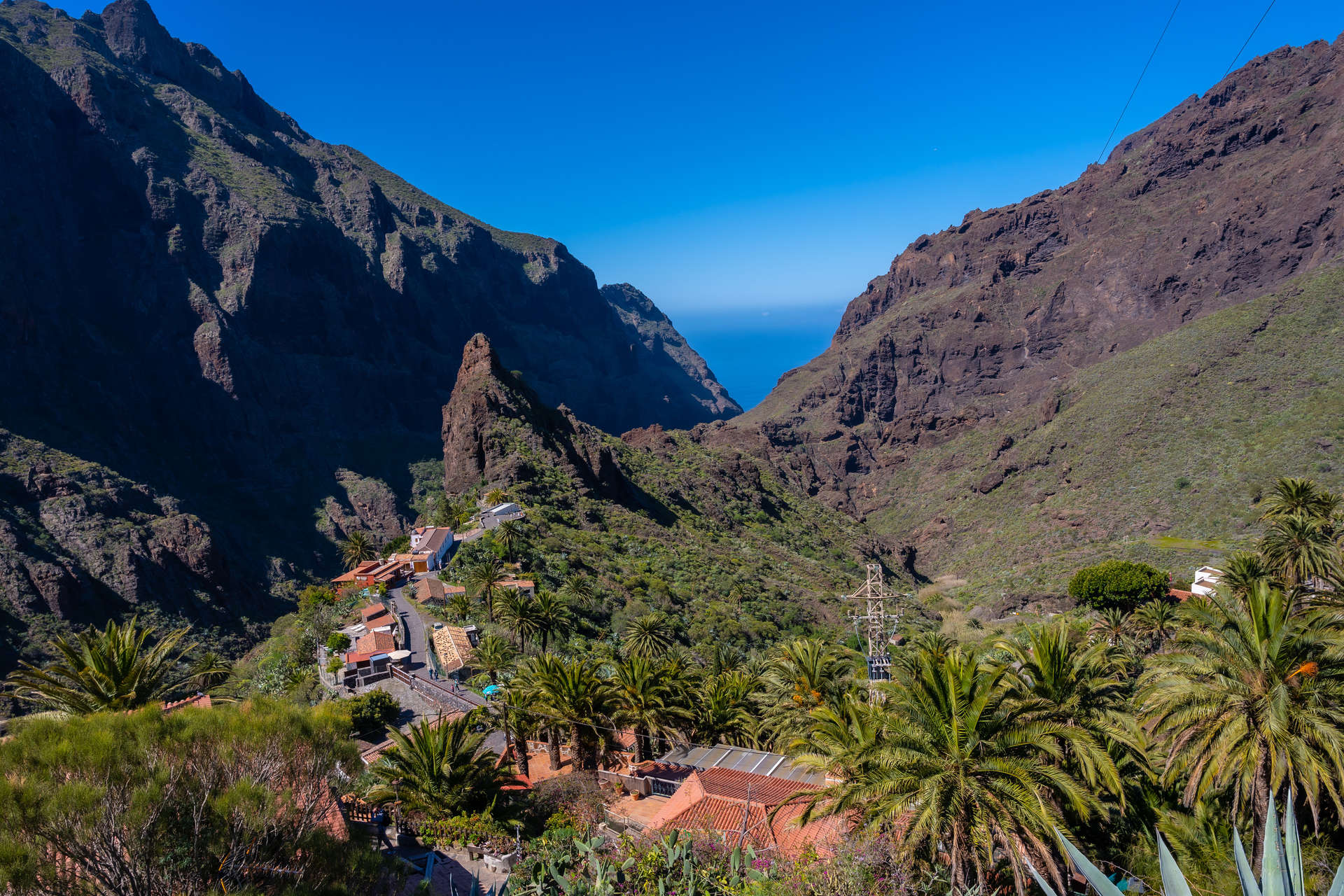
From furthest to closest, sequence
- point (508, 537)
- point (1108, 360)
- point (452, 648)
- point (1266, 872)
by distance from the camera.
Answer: point (1108, 360), point (508, 537), point (452, 648), point (1266, 872)

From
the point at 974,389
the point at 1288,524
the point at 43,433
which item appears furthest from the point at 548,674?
the point at 974,389

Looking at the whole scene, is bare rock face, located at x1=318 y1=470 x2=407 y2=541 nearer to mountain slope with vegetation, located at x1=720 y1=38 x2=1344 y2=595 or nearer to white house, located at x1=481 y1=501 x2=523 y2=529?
mountain slope with vegetation, located at x1=720 y1=38 x2=1344 y2=595

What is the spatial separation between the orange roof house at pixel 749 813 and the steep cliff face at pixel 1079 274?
106106 millimetres

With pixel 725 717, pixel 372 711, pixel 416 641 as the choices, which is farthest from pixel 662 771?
pixel 416 641

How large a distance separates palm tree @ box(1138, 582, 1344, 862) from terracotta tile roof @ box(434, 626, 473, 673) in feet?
88.6

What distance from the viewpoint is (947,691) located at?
12.9 meters

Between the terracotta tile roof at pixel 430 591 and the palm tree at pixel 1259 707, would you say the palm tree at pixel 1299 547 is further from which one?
the terracotta tile roof at pixel 430 591

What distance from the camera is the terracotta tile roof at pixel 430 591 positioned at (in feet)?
154

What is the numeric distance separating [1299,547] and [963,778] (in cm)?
3175

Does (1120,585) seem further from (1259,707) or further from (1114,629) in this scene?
(1259,707)

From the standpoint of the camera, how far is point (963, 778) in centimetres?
1241

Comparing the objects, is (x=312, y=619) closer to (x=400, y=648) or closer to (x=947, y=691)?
(x=400, y=648)

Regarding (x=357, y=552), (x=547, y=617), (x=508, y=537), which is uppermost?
(x=357, y=552)

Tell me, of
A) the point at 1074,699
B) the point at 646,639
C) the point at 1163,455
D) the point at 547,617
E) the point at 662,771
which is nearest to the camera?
the point at 1074,699
